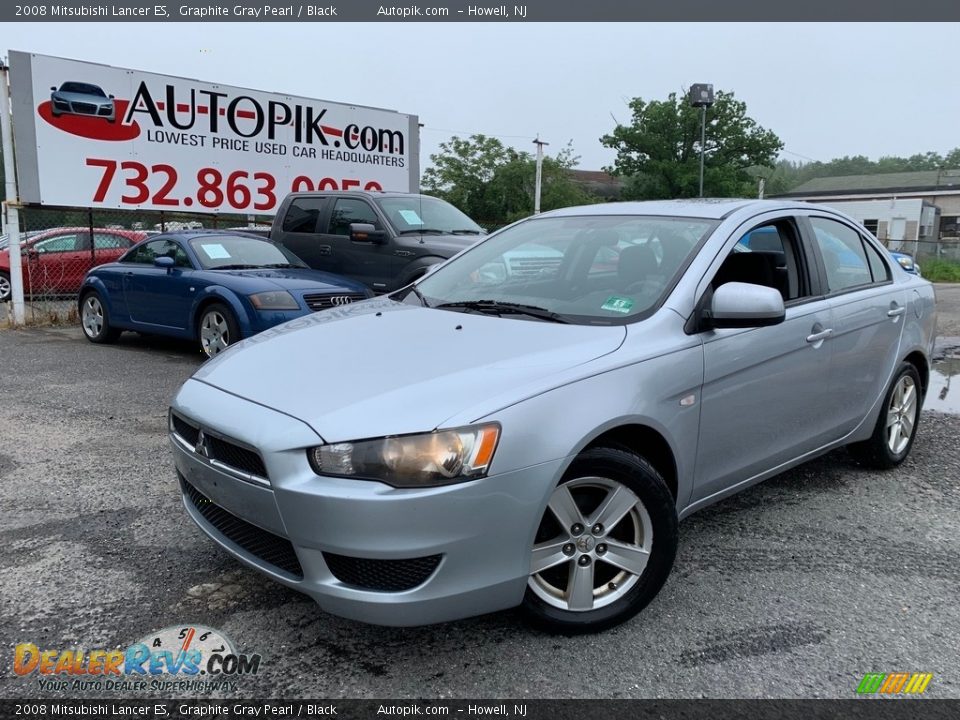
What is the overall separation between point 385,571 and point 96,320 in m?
8.51

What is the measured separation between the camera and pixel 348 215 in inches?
376

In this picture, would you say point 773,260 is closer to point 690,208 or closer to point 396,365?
point 690,208

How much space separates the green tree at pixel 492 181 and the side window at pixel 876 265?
34803mm

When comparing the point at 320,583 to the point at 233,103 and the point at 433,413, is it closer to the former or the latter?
the point at 433,413

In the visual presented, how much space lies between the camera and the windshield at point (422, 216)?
30.2 ft

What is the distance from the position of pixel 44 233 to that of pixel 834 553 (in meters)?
15.6

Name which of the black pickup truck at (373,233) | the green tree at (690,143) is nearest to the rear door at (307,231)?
the black pickup truck at (373,233)

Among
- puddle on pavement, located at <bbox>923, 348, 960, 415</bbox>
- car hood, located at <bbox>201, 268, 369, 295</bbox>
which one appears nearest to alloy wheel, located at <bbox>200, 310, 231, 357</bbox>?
car hood, located at <bbox>201, 268, 369, 295</bbox>

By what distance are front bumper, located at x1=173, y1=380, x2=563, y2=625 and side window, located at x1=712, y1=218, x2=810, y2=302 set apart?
179 cm

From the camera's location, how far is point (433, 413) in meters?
2.46

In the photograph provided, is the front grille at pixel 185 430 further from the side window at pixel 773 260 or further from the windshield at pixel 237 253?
the windshield at pixel 237 253

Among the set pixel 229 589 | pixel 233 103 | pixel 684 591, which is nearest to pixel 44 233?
pixel 233 103

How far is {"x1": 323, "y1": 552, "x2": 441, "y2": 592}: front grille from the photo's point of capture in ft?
7.93

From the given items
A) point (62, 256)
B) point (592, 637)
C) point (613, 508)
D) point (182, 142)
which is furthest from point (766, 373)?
point (62, 256)
